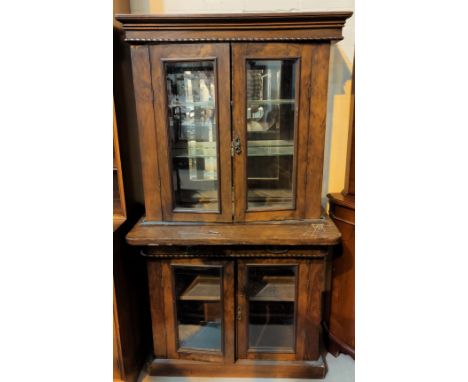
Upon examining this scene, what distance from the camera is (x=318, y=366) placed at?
56.7 inches

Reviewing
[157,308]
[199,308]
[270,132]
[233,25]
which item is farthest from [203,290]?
[233,25]

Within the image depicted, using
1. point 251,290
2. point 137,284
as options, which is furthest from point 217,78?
point 137,284

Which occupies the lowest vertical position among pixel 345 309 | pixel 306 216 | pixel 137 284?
pixel 345 309

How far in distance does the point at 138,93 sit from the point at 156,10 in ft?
1.84

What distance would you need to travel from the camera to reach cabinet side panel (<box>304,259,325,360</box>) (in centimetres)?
132

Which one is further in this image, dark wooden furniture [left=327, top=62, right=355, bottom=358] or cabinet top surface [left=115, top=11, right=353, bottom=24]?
dark wooden furniture [left=327, top=62, right=355, bottom=358]

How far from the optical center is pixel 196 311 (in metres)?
1.47

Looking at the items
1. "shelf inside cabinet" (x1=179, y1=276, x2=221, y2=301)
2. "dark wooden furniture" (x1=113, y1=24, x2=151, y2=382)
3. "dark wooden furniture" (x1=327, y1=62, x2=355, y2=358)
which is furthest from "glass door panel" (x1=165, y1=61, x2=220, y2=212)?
"dark wooden furniture" (x1=327, y1=62, x2=355, y2=358)

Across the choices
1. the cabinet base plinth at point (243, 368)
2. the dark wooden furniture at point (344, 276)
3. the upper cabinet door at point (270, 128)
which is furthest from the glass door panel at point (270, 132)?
the cabinet base plinth at point (243, 368)

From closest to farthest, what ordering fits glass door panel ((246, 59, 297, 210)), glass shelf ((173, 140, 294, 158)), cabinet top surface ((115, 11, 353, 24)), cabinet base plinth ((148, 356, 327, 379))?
1. cabinet top surface ((115, 11, 353, 24))
2. glass door panel ((246, 59, 297, 210))
3. glass shelf ((173, 140, 294, 158))
4. cabinet base plinth ((148, 356, 327, 379))

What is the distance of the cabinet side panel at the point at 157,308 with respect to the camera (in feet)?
4.42

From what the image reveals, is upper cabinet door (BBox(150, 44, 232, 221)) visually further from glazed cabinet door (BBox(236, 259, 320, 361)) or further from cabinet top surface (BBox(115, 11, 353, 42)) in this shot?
glazed cabinet door (BBox(236, 259, 320, 361))

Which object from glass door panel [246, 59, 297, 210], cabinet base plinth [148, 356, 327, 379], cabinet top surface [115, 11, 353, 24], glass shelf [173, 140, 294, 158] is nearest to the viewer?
cabinet top surface [115, 11, 353, 24]

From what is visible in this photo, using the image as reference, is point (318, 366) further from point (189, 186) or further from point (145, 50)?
point (145, 50)
